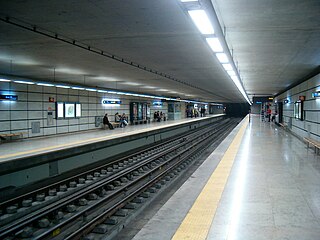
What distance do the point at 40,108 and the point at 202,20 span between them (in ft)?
39.0

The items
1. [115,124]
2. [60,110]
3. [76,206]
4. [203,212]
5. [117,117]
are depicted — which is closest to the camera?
[203,212]

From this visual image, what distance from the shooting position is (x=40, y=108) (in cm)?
1427

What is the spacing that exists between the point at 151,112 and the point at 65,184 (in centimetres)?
2281

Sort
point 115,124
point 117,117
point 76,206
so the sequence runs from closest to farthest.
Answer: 1. point 76,206
2. point 115,124
3. point 117,117

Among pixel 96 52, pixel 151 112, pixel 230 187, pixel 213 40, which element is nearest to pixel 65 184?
pixel 96 52

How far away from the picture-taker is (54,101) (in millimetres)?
15273

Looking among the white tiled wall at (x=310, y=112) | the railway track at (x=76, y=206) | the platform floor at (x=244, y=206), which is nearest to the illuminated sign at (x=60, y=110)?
the railway track at (x=76, y=206)

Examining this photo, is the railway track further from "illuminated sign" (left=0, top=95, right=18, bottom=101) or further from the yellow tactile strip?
"illuminated sign" (left=0, top=95, right=18, bottom=101)

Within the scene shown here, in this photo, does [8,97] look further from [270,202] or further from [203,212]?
[270,202]

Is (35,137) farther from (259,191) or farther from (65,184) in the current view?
(259,191)


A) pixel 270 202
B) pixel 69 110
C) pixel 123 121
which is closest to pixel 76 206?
pixel 270 202

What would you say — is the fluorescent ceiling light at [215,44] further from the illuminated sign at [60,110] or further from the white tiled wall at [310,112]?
the illuminated sign at [60,110]

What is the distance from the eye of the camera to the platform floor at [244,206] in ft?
11.0

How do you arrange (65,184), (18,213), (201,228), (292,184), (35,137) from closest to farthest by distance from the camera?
(201,228) < (292,184) < (18,213) < (65,184) < (35,137)
